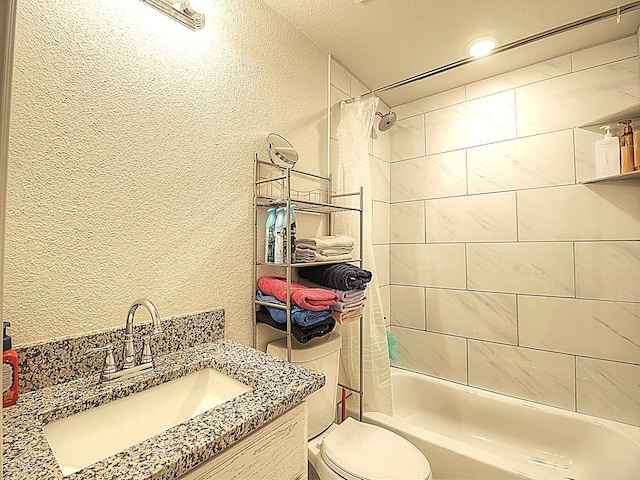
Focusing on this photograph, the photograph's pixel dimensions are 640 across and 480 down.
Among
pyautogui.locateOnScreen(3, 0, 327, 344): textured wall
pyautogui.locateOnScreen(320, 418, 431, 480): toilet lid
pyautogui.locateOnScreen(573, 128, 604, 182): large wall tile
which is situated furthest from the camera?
pyautogui.locateOnScreen(573, 128, 604, 182): large wall tile

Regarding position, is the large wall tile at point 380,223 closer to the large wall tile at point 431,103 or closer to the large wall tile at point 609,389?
the large wall tile at point 431,103

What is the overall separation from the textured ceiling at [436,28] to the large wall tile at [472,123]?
0.60 ft

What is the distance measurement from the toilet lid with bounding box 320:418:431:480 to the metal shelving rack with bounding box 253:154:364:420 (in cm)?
23

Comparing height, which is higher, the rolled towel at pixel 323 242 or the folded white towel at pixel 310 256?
the rolled towel at pixel 323 242

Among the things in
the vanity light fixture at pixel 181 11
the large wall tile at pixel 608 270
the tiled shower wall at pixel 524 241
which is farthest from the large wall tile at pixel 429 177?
the vanity light fixture at pixel 181 11

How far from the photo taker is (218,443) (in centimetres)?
63

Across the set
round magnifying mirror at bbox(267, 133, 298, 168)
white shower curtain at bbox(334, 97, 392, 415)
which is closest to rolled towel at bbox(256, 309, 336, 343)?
white shower curtain at bbox(334, 97, 392, 415)

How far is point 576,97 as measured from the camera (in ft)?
5.67

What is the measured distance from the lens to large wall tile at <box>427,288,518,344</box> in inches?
74.4

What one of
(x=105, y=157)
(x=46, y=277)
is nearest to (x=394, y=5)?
(x=105, y=157)

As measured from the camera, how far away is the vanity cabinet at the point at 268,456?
647 millimetres

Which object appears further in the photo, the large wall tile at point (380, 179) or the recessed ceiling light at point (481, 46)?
the large wall tile at point (380, 179)

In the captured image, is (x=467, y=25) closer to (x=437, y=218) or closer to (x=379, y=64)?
(x=379, y=64)

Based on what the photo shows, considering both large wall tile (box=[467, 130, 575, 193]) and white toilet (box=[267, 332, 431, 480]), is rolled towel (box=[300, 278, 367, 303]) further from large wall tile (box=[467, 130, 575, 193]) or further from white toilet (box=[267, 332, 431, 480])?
large wall tile (box=[467, 130, 575, 193])
